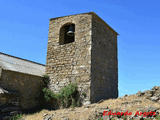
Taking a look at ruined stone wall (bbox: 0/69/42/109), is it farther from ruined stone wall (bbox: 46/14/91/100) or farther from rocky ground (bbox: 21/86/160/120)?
rocky ground (bbox: 21/86/160/120)

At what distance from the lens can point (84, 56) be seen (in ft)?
33.6

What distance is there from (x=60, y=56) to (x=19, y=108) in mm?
3742

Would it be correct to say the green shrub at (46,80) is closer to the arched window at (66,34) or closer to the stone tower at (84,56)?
the stone tower at (84,56)

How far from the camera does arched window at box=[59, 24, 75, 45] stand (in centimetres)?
1130

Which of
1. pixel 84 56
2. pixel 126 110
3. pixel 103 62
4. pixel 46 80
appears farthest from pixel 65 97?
pixel 126 110

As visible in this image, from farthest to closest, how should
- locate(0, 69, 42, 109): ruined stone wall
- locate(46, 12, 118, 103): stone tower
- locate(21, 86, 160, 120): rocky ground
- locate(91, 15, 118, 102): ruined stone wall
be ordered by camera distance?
locate(91, 15, 118, 102): ruined stone wall
locate(46, 12, 118, 103): stone tower
locate(0, 69, 42, 109): ruined stone wall
locate(21, 86, 160, 120): rocky ground

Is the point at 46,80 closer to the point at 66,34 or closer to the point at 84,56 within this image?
the point at 84,56

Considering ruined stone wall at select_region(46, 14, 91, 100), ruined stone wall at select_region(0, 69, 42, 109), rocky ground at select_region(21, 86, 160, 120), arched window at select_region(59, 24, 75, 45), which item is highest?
arched window at select_region(59, 24, 75, 45)

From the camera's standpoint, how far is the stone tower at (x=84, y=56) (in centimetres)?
1001

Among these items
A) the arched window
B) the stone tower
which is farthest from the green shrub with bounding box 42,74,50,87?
the arched window

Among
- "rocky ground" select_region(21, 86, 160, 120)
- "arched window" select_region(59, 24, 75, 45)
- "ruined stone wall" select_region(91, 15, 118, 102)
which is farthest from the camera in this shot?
"arched window" select_region(59, 24, 75, 45)

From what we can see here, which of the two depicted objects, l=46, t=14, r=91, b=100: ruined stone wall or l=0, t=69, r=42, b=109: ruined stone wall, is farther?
l=46, t=14, r=91, b=100: ruined stone wall

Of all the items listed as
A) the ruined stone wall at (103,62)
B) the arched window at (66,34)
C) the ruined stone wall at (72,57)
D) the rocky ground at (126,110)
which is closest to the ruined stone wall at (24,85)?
the ruined stone wall at (72,57)

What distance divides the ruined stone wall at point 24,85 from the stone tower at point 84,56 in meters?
1.00
